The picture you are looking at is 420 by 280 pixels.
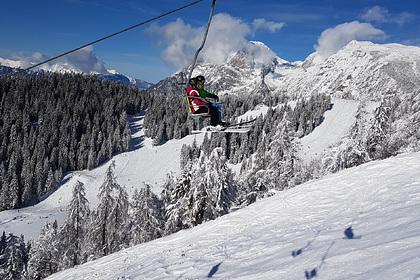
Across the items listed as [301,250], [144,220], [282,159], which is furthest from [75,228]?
[301,250]

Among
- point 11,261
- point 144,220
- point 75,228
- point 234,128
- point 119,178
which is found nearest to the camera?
point 234,128

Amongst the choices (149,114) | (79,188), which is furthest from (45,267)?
(149,114)

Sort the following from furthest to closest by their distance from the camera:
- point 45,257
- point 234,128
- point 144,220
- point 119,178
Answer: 1. point 119,178
2. point 45,257
3. point 144,220
4. point 234,128

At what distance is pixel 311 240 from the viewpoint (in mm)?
11836

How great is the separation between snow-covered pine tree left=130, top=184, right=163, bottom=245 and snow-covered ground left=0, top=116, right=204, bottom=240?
34.6 meters

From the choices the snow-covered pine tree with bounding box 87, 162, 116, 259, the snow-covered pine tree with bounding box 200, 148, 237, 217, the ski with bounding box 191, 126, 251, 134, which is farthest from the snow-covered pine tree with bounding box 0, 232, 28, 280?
the ski with bounding box 191, 126, 251, 134

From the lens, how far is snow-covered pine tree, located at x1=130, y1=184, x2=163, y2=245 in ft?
115

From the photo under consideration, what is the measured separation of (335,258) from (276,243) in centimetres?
367

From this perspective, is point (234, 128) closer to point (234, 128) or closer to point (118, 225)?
point (234, 128)

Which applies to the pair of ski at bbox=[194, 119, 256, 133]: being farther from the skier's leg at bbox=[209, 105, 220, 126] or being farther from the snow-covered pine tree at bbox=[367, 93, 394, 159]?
the snow-covered pine tree at bbox=[367, 93, 394, 159]

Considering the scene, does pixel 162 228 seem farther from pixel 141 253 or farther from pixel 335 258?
pixel 335 258

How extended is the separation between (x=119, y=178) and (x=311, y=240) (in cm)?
8526

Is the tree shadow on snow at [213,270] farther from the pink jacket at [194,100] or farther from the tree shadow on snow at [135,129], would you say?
the tree shadow on snow at [135,129]

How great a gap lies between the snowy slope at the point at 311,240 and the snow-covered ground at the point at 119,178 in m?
53.2
